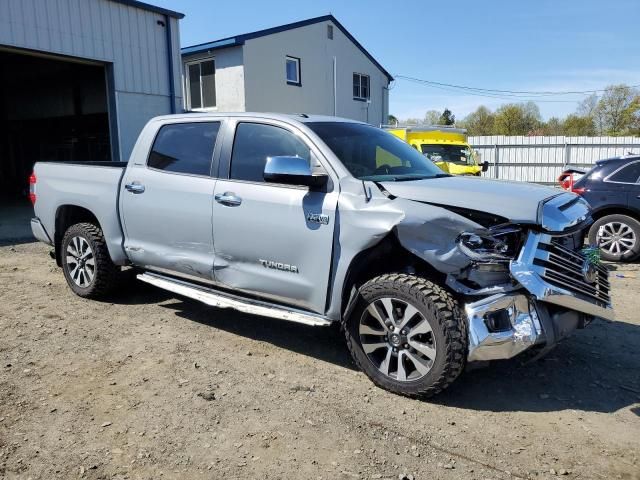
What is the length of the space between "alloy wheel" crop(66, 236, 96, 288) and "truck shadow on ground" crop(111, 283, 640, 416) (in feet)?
3.49

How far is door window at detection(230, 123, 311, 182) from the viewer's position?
428cm

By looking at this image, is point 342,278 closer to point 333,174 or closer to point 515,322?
point 333,174

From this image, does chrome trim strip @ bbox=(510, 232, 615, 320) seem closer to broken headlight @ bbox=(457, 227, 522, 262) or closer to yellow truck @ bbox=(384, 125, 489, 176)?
broken headlight @ bbox=(457, 227, 522, 262)

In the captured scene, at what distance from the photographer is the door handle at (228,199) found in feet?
14.2

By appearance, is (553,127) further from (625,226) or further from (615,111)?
(625,226)

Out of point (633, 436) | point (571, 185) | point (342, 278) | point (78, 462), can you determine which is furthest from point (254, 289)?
point (571, 185)

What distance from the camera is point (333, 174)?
3.94 metres

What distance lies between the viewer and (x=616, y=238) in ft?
26.0

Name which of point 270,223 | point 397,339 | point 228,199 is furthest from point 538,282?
point 228,199

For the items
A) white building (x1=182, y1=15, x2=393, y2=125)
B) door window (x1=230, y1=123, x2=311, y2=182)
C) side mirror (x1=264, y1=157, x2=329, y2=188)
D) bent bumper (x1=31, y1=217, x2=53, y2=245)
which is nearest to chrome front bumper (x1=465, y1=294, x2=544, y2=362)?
side mirror (x1=264, y1=157, x2=329, y2=188)

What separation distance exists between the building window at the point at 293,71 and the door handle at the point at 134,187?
55.7 ft

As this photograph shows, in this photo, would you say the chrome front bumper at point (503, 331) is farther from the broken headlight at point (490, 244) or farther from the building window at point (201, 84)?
the building window at point (201, 84)

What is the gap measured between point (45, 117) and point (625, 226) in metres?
21.7

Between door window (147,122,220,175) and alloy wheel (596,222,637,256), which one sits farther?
alloy wheel (596,222,637,256)
